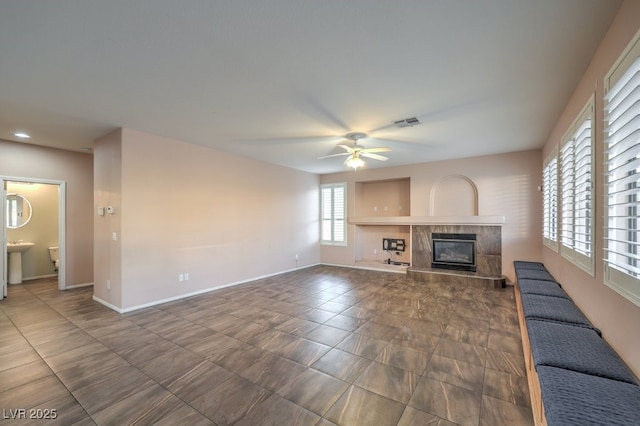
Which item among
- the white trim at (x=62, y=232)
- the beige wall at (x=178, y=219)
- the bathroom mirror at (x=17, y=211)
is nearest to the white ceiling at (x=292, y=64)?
the beige wall at (x=178, y=219)

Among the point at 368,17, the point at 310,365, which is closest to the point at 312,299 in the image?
the point at 310,365

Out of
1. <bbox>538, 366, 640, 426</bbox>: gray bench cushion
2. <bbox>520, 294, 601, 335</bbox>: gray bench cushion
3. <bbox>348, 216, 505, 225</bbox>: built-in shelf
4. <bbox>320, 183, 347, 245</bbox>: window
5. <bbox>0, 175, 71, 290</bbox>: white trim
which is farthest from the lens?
<bbox>320, 183, 347, 245</bbox>: window

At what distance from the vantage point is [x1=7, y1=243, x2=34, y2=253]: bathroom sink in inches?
220

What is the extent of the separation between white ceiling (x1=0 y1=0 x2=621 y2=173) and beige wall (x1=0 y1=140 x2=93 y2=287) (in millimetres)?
1024

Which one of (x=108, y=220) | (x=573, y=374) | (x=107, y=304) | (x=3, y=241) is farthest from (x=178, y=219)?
(x=573, y=374)

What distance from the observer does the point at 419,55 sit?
2.29m

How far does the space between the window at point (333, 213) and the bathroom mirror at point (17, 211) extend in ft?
23.5

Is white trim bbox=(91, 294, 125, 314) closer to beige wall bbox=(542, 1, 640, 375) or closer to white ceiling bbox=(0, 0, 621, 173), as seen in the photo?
white ceiling bbox=(0, 0, 621, 173)

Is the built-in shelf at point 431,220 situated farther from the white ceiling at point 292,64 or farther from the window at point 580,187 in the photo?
the window at point 580,187

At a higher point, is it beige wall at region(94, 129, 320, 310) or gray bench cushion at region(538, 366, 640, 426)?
beige wall at region(94, 129, 320, 310)

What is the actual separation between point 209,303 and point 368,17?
452 cm

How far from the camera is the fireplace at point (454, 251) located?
6.26m

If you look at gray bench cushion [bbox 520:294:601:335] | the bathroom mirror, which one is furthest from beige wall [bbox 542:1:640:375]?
the bathroom mirror

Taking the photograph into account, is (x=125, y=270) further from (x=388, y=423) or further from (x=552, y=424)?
(x=552, y=424)
